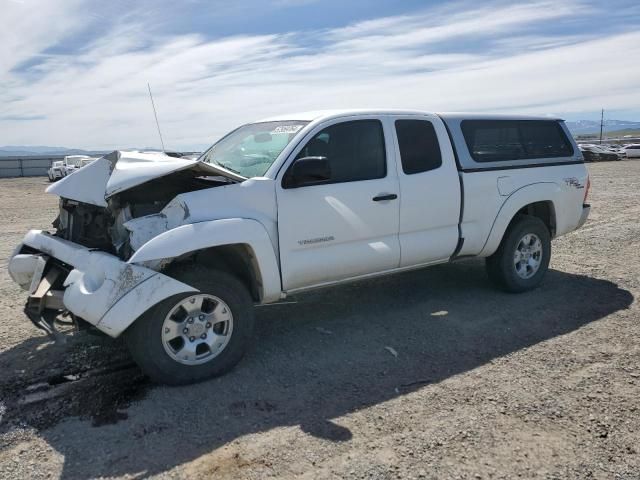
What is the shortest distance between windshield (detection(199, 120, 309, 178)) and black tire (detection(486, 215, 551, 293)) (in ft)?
8.82

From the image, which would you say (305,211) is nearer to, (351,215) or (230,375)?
(351,215)

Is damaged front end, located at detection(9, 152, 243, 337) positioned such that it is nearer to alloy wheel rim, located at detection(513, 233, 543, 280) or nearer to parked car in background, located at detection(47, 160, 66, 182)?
alloy wheel rim, located at detection(513, 233, 543, 280)

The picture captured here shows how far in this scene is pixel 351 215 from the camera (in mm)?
Result: 4699

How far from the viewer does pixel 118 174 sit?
13.6 feet

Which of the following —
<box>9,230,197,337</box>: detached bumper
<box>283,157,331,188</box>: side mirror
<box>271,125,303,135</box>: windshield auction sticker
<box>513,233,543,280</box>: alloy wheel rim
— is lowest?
<box>513,233,543,280</box>: alloy wheel rim

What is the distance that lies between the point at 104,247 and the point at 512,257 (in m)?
4.16

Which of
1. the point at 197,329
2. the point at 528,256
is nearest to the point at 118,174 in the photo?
the point at 197,329

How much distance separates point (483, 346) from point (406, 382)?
100cm

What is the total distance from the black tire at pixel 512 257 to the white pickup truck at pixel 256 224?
0.02m

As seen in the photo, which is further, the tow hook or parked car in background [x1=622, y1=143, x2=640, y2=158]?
parked car in background [x1=622, y1=143, x2=640, y2=158]

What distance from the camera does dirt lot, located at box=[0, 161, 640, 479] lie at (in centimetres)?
311

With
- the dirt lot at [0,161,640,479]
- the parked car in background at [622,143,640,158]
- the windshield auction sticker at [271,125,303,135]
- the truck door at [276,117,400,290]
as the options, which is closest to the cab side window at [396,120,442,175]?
the truck door at [276,117,400,290]

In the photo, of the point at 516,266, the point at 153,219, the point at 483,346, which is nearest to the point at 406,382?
the point at 483,346

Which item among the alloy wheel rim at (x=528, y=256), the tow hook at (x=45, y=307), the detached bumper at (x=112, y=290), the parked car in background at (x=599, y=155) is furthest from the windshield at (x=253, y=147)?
the parked car in background at (x=599, y=155)
